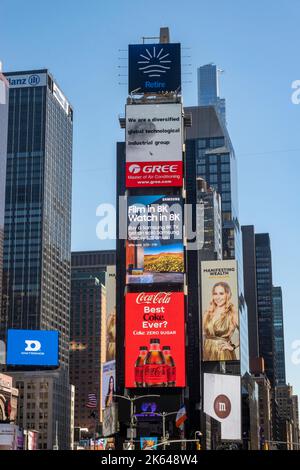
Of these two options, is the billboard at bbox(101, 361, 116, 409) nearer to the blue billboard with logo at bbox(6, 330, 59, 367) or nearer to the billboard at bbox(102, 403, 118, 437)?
the billboard at bbox(102, 403, 118, 437)

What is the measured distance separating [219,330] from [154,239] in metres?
32.2

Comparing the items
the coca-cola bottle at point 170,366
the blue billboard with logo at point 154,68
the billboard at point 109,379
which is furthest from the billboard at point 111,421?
the blue billboard with logo at point 154,68

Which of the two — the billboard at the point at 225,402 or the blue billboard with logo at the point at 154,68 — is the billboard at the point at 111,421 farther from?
the blue billboard with logo at the point at 154,68

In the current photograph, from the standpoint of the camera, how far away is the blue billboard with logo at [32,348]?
115 metres

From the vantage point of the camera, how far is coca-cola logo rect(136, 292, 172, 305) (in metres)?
134

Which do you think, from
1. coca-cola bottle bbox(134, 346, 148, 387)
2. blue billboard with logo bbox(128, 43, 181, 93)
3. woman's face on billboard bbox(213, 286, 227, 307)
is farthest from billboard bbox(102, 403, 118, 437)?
blue billboard with logo bbox(128, 43, 181, 93)

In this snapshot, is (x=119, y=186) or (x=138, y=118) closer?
(x=138, y=118)

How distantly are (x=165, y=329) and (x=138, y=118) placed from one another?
38510mm

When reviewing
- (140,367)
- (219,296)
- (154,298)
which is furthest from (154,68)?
(140,367)

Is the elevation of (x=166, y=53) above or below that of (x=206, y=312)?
above

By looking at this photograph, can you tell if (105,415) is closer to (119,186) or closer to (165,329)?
(165,329)

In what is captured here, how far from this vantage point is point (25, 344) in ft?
400
